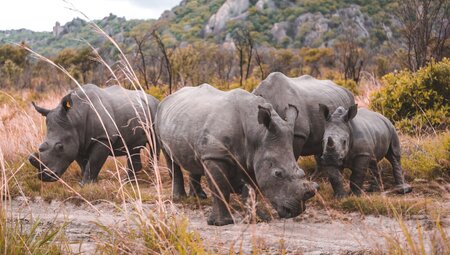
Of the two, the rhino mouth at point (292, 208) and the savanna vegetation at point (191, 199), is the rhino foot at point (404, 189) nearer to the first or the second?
the savanna vegetation at point (191, 199)

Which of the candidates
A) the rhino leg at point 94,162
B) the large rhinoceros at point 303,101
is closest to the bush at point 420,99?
the large rhinoceros at point 303,101

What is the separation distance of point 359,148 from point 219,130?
1672mm

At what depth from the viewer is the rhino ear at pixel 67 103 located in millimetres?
6824

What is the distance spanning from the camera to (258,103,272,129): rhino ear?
4.40m

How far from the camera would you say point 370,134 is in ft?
19.1

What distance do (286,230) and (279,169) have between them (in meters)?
0.63

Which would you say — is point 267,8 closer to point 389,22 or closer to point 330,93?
point 389,22

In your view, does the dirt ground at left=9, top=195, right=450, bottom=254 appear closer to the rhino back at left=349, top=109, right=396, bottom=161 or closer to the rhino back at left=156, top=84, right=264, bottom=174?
the rhino back at left=156, top=84, right=264, bottom=174

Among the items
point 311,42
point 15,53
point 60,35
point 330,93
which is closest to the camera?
point 330,93

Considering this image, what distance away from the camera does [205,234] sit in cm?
458

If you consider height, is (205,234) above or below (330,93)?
below

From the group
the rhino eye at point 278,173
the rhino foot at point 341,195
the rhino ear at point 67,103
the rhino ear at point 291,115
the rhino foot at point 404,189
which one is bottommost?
the rhino foot at point 404,189

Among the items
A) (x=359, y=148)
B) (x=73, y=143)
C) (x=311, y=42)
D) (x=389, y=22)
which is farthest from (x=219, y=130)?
(x=311, y=42)

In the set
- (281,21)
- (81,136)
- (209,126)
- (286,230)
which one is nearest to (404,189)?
(286,230)
